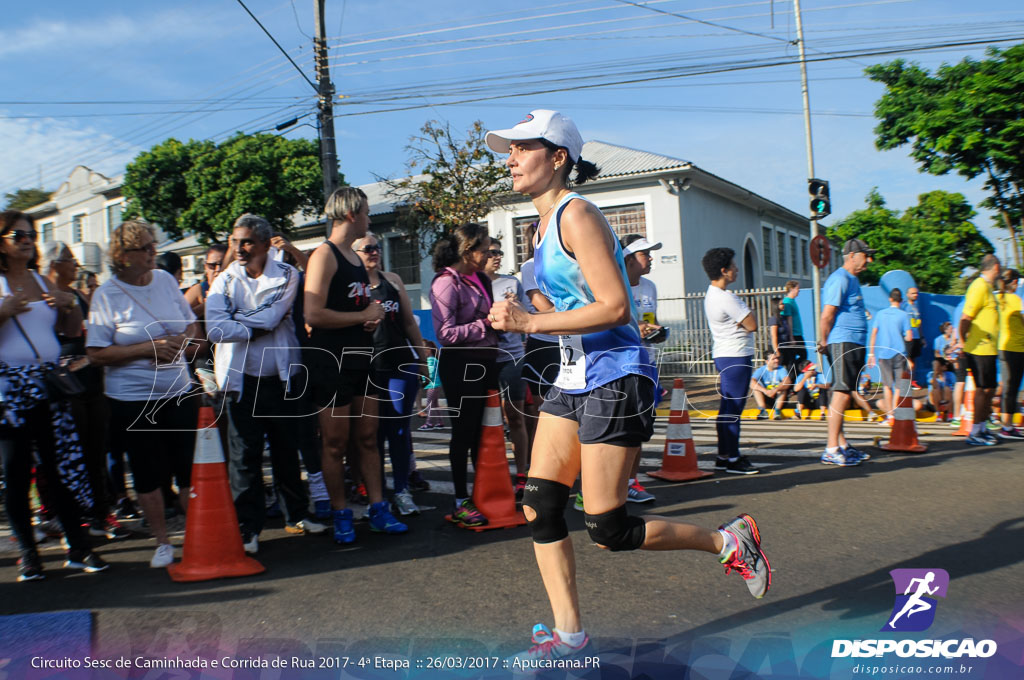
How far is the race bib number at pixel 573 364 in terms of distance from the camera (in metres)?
3.01

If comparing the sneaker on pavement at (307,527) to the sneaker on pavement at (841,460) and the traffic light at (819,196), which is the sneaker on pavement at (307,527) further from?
the traffic light at (819,196)

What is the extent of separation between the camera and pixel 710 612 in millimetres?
3467

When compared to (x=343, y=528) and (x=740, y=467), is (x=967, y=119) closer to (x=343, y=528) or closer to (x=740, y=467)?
(x=740, y=467)

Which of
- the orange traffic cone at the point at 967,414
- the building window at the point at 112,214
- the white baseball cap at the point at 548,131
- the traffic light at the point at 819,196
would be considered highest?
the building window at the point at 112,214

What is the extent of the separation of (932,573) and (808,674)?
1.43 metres

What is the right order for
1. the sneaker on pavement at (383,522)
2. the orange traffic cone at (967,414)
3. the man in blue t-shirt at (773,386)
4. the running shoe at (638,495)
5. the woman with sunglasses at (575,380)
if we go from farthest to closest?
the man in blue t-shirt at (773,386), the orange traffic cone at (967,414), the running shoe at (638,495), the sneaker on pavement at (383,522), the woman with sunglasses at (575,380)

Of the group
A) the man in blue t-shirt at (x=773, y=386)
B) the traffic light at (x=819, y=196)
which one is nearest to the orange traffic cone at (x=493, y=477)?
the man in blue t-shirt at (x=773, y=386)

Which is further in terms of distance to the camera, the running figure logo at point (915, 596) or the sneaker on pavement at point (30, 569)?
the sneaker on pavement at point (30, 569)

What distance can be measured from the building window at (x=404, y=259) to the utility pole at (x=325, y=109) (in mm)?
12325

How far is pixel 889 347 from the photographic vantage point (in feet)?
35.0

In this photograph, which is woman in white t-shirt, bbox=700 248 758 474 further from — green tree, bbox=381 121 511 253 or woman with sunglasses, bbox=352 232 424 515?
green tree, bbox=381 121 511 253

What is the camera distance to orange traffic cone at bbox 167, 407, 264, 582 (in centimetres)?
424

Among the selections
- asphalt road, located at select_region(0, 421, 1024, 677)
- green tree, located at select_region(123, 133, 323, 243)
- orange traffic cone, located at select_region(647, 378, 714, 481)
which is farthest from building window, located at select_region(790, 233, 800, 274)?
asphalt road, located at select_region(0, 421, 1024, 677)

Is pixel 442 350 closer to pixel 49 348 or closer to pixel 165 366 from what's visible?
pixel 165 366
